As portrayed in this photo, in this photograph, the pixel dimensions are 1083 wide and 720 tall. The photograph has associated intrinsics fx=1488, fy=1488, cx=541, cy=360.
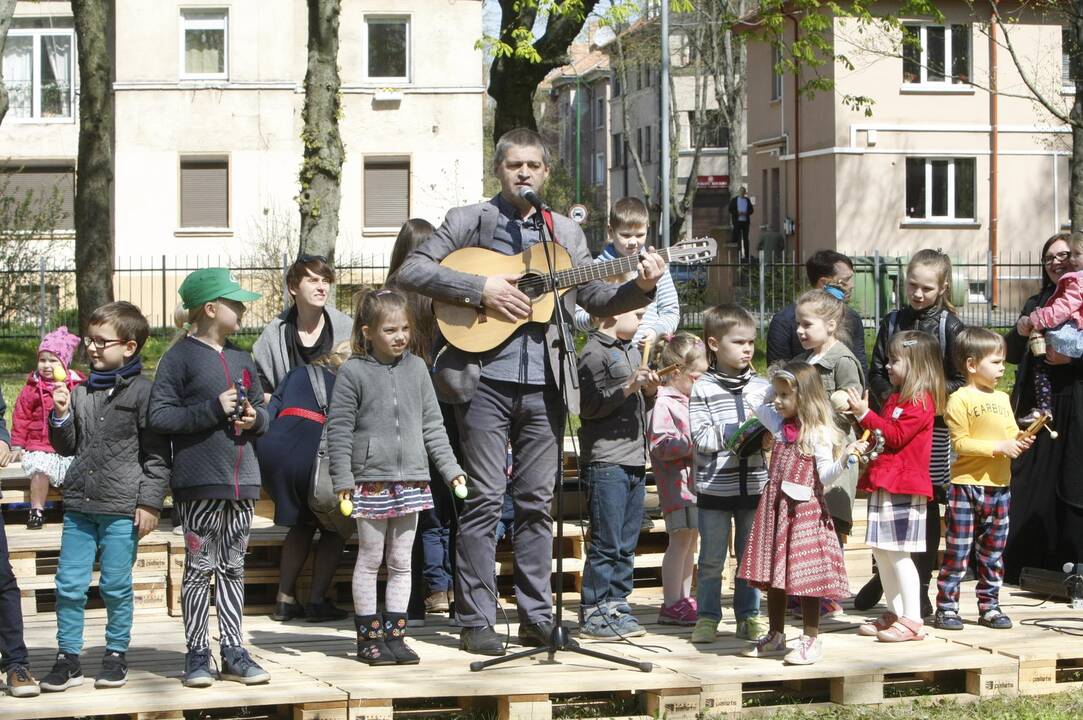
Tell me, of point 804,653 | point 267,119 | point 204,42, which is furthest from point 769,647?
point 204,42

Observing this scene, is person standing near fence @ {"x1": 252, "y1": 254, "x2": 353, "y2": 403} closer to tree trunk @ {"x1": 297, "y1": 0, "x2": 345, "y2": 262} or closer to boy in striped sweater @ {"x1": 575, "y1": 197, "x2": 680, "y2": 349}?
boy in striped sweater @ {"x1": 575, "y1": 197, "x2": 680, "y2": 349}

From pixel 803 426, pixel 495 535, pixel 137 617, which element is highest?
pixel 803 426

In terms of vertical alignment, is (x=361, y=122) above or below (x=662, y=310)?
above

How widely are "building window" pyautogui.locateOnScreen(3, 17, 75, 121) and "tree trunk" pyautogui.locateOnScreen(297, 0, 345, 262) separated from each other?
2154 centimetres

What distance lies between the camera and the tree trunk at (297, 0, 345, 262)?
15109mm

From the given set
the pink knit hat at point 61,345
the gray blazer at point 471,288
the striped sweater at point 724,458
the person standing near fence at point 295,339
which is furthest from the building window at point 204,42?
the striped sweater at point 724,458

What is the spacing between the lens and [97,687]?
5.95 metres

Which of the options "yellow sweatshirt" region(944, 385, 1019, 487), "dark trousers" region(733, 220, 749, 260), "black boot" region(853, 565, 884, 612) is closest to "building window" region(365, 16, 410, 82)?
"dark trousers" region(733, 220, 749, 260)

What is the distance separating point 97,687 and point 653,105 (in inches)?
2316

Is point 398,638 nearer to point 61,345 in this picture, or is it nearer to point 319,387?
point 319,387

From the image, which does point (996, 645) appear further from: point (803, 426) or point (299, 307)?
point (299, 307)

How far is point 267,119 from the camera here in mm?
32469

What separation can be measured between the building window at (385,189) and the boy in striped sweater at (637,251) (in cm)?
2577

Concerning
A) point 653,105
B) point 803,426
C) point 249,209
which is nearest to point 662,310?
point 803,426
